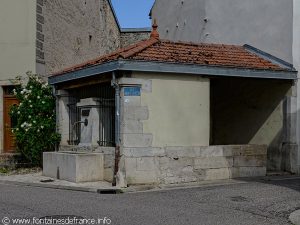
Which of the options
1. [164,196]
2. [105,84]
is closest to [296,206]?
[164,196]

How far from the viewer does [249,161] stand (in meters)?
12.2

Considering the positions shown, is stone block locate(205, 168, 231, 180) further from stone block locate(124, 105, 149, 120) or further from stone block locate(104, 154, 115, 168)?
stone block locate(104, 154, 115, 168)

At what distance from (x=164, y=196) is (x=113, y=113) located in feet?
11.4

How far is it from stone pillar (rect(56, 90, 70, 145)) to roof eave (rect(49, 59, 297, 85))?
18.9 inches

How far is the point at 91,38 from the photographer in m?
21.0

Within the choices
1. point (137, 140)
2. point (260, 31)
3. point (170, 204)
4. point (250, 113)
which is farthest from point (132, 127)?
point (260, 31)

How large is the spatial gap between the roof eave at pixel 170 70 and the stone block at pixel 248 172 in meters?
2.37

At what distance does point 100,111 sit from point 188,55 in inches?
104

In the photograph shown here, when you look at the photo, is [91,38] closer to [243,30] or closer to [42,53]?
[42,53]

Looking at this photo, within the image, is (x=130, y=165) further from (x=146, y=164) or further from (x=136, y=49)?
(x=136, y=49)

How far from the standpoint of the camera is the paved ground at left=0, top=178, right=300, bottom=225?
24.2 ft

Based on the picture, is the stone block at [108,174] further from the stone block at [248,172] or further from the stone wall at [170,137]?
the stone block at [248,172]

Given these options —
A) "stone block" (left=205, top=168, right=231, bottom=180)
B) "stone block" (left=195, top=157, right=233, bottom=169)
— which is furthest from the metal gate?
"stone block" (left=205, top=168, right=231, bottom=180)

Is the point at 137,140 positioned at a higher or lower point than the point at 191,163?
higher
